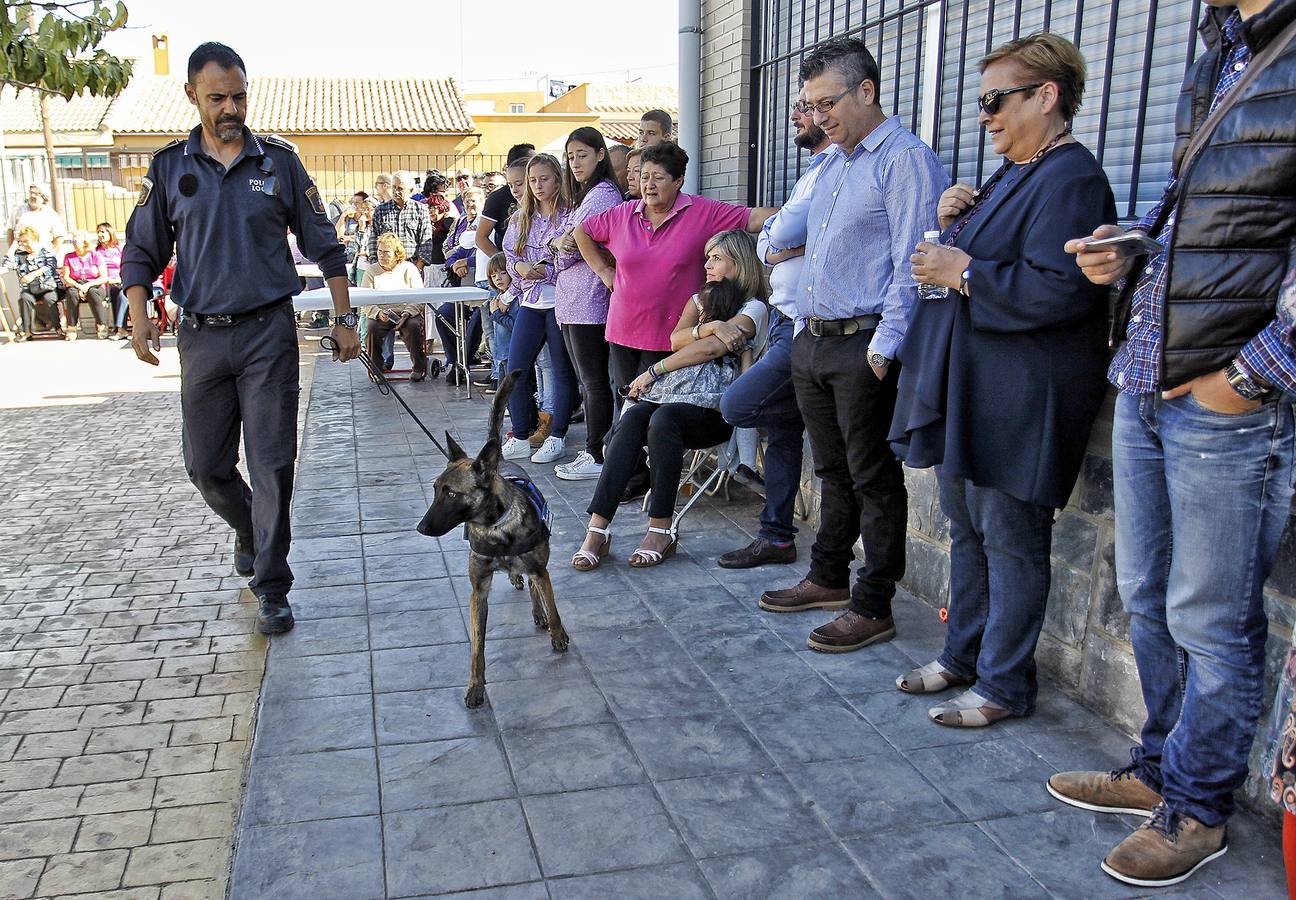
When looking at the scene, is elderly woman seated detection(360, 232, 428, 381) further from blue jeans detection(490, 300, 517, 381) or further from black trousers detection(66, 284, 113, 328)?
black trousers detection(66, 284, 113, 328)

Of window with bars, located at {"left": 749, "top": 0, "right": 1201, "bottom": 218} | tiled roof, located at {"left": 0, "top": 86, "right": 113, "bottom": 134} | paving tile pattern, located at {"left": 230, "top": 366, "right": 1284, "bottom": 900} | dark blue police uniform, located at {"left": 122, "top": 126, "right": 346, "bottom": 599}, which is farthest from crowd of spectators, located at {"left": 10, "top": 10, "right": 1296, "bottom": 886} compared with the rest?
tiled roof, located at {"left": 0, "top": 86, "right": 113, "bottom": 134}

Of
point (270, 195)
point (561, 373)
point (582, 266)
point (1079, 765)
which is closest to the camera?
point (1079, 765)

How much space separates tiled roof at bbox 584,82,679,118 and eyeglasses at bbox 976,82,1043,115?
1823 inches

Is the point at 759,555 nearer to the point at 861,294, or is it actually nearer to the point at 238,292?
the point at 861,294

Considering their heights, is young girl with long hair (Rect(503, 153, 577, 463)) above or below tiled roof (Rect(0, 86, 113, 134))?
below

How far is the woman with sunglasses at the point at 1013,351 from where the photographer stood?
312cm

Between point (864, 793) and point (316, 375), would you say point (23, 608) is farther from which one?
point (316, 375)

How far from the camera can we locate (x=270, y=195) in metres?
4.48

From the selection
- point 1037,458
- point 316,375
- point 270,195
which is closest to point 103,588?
point 270,195

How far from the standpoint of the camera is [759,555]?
17.2 feet

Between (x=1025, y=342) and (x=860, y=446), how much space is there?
1017 millimetres

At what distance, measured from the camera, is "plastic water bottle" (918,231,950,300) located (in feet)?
11.1

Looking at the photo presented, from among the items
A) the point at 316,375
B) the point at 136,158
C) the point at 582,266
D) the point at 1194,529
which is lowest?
the point at 316,375

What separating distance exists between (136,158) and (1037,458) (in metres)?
34.6
